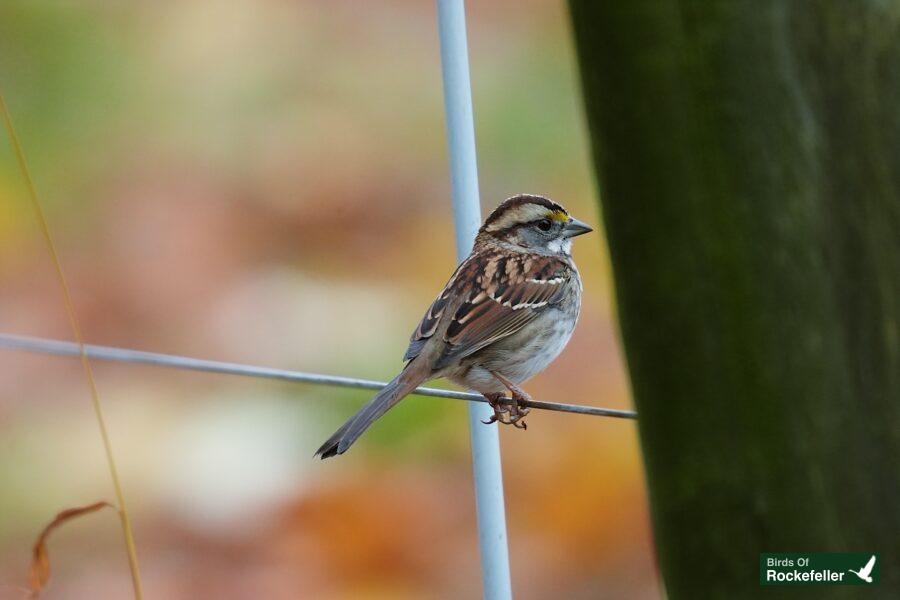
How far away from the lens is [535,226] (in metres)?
4.33

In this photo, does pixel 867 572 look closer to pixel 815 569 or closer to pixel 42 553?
pixel 815 569

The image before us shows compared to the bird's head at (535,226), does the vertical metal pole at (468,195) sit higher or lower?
lower

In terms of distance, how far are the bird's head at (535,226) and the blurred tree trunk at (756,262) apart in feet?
8.28

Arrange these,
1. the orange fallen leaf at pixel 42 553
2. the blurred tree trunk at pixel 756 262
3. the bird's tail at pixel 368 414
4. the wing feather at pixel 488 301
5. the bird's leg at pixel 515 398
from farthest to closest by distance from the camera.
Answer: the wing feather at pixel 488 301 < the bird's leg at pixel 515 398 < the bird's tail at pixel 368 414 < the orange fallen leaf at pixel 42 553 < the blurred tree trunk at pixel 756 262

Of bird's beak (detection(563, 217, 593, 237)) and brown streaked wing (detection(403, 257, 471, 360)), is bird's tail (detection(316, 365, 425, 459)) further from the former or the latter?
bird's beak (detection(563, 217, 593, 237))

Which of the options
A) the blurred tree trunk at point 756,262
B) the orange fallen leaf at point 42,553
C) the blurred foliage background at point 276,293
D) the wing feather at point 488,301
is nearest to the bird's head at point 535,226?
the wing feather at point 488,301

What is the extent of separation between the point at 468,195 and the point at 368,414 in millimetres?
728

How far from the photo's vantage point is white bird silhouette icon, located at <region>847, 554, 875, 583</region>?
1.79 meters

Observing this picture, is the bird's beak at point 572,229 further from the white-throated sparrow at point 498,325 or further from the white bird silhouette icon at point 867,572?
the white bird silhouette icon at point 867,572

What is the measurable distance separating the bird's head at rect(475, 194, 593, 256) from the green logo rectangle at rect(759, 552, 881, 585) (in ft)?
8.39

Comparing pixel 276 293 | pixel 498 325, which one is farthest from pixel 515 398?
pixel 276 293

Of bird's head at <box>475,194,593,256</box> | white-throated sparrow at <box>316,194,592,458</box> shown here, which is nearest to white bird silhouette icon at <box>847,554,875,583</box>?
white-throated sparrow at <box>316,194,592,458</box>

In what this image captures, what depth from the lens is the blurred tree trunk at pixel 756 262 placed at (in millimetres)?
1691

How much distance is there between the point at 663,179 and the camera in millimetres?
1710
